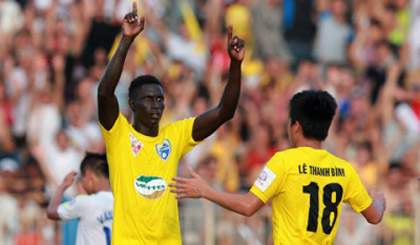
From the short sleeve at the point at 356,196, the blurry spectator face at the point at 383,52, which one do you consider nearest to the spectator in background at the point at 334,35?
the blurry spectator face at the point at 383,52

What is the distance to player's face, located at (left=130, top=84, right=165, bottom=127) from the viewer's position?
296 inches

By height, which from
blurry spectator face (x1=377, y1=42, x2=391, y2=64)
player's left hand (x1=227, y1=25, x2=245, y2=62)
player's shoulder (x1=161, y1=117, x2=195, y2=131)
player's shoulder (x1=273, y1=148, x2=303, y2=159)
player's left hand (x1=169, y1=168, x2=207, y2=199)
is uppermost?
blurry spectator face (x1=377, y1=42, x2=391, y2=64)

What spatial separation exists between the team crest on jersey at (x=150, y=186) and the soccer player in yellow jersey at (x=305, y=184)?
102 centimetres

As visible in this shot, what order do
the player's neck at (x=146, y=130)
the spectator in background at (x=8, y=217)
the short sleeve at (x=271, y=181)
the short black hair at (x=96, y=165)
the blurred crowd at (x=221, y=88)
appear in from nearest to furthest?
the short sleeve at (x=271, y=181) → the player's neck at (x=146, y=130) → the short black hair at (x=96, y=165) → the spectator in background at (x=8, y=217) → the blurred crowd at (x=221, y=88)

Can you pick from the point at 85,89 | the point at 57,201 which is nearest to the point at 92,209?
the point at 57,201

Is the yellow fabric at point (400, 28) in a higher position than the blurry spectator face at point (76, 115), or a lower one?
higher

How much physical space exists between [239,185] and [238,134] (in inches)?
51.1

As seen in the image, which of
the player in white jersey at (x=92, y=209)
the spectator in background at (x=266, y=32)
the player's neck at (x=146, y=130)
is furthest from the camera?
the spectator in background at (x=266, y=32)

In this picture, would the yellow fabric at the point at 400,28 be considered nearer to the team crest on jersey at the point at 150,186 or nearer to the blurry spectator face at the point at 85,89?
the blurry spectator face at the point at 85,89

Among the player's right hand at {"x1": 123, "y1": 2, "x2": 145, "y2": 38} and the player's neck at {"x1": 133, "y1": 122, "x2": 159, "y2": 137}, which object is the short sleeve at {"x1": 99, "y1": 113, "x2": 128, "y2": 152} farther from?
the player's right hand at {"x1": 123, "y1": 2, "x2": 145, "y2": 38}

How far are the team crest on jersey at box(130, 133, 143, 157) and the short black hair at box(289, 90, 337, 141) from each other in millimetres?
1340

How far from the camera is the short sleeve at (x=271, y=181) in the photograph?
669 centimetres

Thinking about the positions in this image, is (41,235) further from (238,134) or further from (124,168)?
(124,168)

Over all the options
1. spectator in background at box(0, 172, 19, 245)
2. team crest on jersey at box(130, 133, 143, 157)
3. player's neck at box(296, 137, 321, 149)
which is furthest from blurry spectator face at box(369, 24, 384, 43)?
player's neck at box(296, 137, 321, 149)
